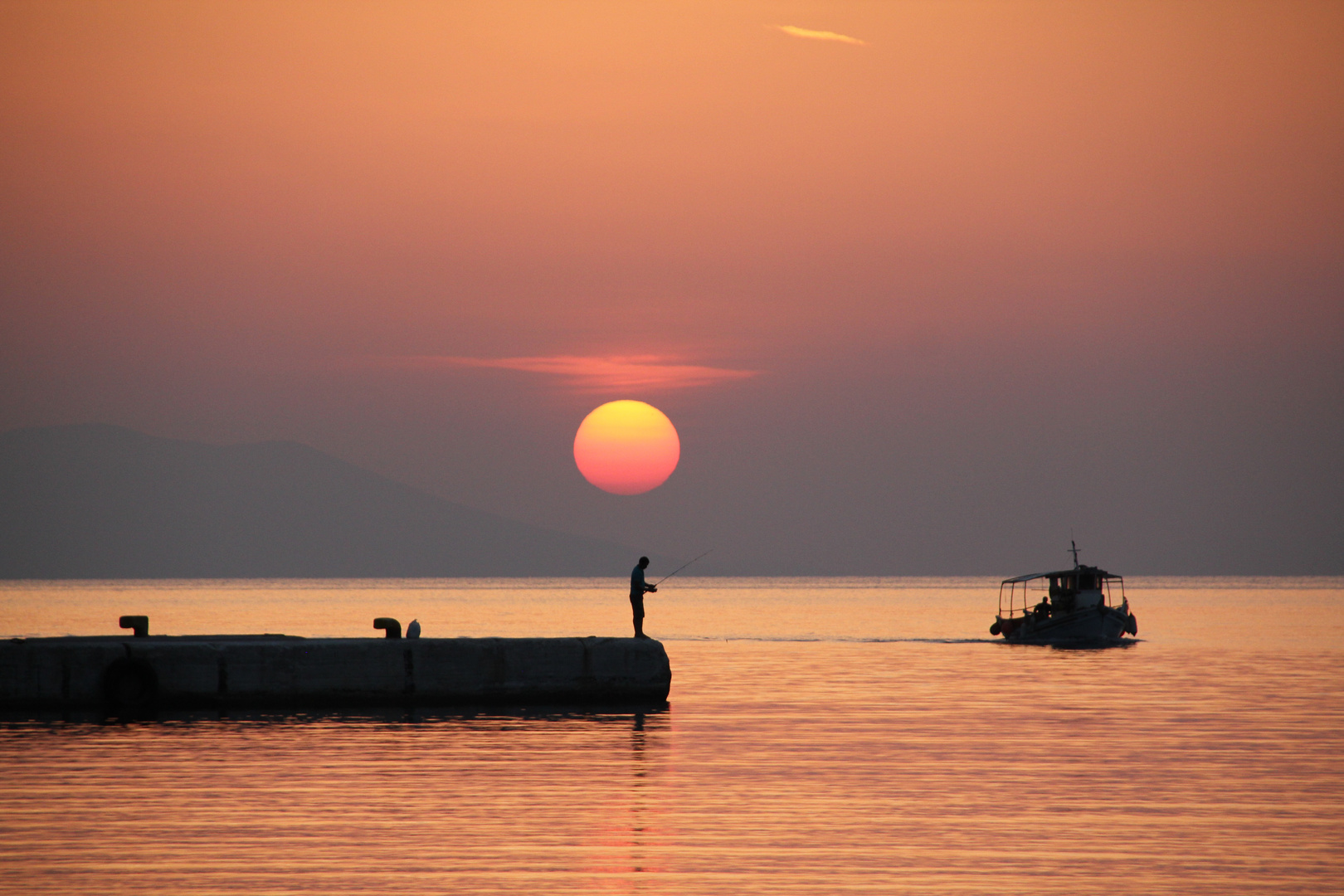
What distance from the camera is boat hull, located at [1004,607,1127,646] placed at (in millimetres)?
64188

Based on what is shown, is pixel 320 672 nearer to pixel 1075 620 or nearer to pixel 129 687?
pixel 129 687

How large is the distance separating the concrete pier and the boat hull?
126ft

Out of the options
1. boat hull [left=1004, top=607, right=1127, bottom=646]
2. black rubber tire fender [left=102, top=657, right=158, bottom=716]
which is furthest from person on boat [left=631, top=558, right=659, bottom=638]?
boat hull [left=1004, top=607, right=1127, bottom=646]

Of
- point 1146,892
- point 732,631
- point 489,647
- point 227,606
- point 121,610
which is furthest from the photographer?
point 227,606

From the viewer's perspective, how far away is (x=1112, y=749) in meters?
22.2

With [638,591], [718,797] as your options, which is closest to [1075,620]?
[638,591]

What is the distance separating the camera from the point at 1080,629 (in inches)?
2542

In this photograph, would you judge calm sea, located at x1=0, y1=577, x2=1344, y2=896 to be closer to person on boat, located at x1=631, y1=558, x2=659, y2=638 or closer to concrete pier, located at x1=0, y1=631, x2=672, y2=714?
concrete pier, located at x1=0, y1=631, x2=672, y2=714

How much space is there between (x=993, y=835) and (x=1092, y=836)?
995 millimetres

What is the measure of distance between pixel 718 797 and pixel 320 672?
14.2 m

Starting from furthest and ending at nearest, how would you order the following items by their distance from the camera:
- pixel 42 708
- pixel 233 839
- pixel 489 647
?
pixel 489 647, pixel 42 708, pixel 233 839

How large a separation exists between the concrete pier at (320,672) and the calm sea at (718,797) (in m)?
1.29

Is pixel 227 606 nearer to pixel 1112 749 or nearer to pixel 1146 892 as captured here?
pixel 1112 749

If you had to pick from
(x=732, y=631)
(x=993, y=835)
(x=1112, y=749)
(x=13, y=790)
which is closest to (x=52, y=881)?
(x=13, y=790)
